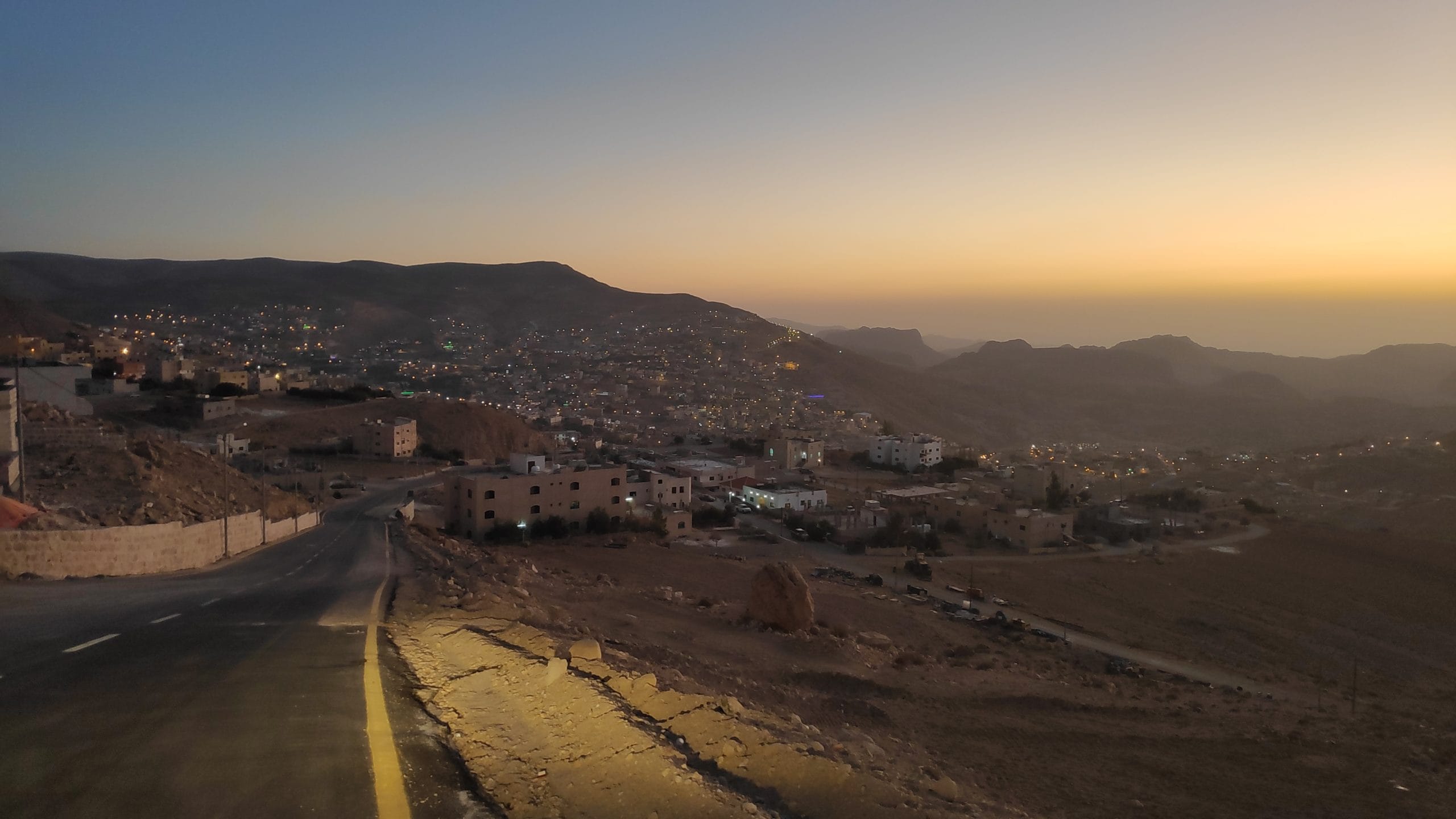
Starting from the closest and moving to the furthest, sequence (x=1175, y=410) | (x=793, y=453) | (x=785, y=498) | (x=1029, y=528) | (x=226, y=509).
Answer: (x=226, y=509)
(x=1029, y=528)
(x=785, y=498)
(x=793, y=453)
(x=1175, y=410)

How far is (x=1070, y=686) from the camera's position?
16.0m

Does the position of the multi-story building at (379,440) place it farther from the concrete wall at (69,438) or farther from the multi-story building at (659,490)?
the concrete wall at (69,438)

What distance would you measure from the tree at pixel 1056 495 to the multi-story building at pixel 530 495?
28587mm

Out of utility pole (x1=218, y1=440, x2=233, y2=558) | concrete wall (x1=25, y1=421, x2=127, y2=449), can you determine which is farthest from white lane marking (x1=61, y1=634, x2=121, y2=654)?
concrete wall (x1=25, y1=421, x2=127, y2=449)

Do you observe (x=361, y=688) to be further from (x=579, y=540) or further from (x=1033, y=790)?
(x=579, y=540)

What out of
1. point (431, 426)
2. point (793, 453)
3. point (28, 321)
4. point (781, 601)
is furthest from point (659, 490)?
point (28, 321)

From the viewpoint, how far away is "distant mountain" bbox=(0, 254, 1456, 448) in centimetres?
12012

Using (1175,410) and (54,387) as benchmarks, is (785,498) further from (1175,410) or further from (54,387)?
(1175,410)

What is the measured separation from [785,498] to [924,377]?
359 ft

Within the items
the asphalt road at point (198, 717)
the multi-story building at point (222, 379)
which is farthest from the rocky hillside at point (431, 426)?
the asphalt road at point (198, 717)

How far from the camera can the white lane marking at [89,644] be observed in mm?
6055

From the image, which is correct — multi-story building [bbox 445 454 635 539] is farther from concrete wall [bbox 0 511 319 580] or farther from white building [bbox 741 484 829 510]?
concrete wall [bbox 0 511 319 580]

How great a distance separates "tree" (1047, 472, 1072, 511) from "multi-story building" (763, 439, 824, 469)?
1966 centimetres

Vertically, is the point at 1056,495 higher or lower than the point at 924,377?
lower
